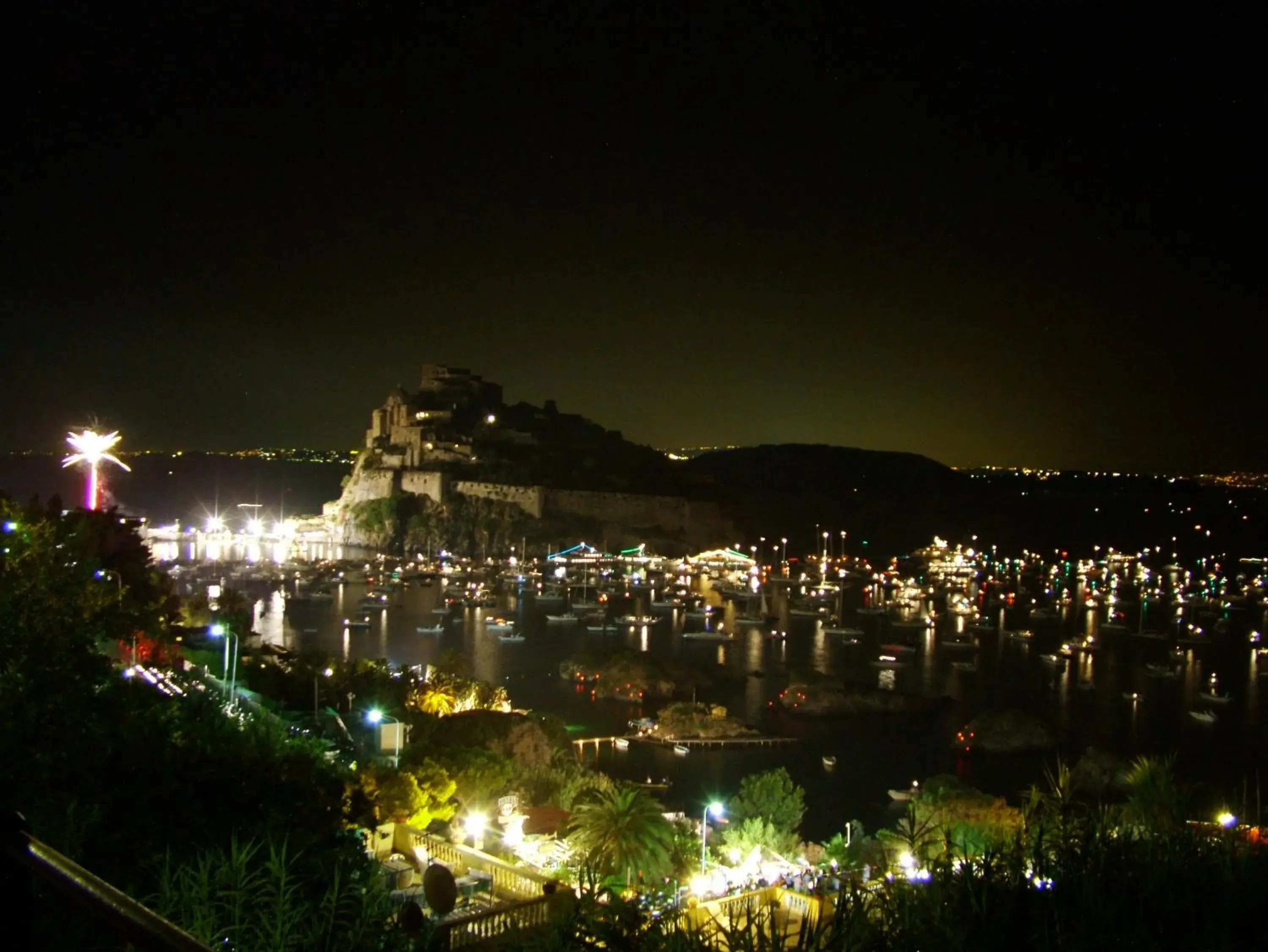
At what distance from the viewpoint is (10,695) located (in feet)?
9.70

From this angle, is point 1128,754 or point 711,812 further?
point 1128,754

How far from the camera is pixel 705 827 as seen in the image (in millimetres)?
7012

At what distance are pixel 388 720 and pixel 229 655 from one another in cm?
181

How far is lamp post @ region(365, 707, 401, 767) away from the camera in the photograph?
22.2ft

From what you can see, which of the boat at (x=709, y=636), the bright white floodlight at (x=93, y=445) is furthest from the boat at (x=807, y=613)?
the bright white floodlight at (x=93, y=445)

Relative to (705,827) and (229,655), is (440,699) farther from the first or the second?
(705,827)

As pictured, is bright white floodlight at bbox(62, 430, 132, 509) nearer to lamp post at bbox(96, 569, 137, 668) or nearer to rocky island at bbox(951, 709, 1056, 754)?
lamp post at bbox(96, 569, 137, 668)

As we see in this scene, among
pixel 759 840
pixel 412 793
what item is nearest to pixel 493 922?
pixel 412 793

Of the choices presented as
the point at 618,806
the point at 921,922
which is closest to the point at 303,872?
the point at 921,922

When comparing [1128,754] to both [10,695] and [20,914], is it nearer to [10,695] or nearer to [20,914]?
[10,695]

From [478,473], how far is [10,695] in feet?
99.7

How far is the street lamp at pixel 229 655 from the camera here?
6637 millimetres

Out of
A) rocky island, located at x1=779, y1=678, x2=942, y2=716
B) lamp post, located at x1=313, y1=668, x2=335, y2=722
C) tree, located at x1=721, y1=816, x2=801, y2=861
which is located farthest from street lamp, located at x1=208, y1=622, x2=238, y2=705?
rocky island, located at x1=779, y1=678, x2=942, y2=716

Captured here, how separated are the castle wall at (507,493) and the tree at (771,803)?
79.2ft
